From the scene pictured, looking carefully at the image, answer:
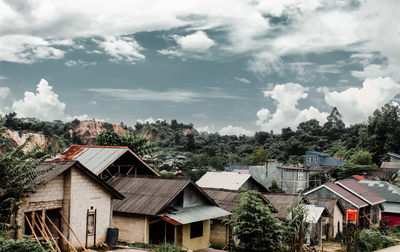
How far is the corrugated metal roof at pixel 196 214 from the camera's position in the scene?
22188 mm

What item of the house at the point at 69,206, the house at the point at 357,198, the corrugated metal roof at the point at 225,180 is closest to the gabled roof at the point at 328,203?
the house at the point at 357,198

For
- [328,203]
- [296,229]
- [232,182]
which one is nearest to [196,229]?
[296,229]

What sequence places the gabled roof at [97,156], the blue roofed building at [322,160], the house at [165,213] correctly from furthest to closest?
the blue roofed building at [322,160] < the gabled roof at [97,156] < the house at [165,213]

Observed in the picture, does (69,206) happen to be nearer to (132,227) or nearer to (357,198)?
(132,227)

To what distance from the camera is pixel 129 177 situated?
26.9 metres

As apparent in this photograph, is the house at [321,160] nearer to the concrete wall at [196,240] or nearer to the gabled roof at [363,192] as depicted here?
the gabled roof at [363,192]

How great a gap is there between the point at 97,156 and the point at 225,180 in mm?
13871

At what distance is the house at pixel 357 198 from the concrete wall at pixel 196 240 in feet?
57.1

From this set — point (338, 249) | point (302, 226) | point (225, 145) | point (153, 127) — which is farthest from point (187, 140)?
point (302, 226)

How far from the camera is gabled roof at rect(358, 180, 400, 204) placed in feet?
147

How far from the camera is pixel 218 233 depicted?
26984 mm

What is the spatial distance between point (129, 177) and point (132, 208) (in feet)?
13.5

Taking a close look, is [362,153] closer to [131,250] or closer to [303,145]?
[303,145]

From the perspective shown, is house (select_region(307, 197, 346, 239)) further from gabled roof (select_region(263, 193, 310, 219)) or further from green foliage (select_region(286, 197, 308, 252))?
green foliage (select_region(286, 197, 308, 252))
